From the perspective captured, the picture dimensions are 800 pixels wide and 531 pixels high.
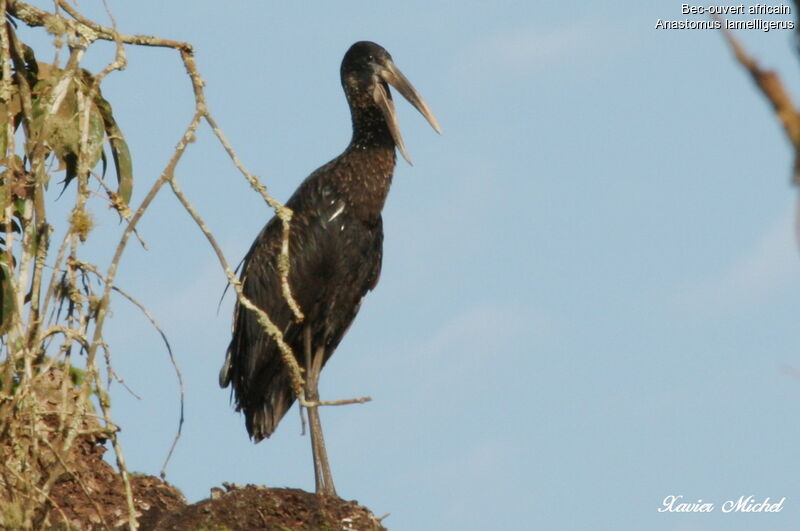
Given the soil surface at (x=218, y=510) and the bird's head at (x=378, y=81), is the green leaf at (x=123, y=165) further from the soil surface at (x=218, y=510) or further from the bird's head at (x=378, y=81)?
the bird's head at (x=378, y=81)

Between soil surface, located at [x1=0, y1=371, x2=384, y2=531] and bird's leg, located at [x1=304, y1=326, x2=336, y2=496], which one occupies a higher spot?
bird's leg, located at [x1=304, y1=326, x2=336, y2=496]

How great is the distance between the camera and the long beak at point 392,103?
321 inches

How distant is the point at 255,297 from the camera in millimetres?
8258

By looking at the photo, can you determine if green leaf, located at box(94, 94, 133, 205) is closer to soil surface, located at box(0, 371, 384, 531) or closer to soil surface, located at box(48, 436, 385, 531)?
soil surface, located at box(0, 371, 384, 531)

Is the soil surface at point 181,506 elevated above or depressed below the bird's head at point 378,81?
below

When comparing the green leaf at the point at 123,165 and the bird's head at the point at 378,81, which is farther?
the bird's head at the point at 378,81

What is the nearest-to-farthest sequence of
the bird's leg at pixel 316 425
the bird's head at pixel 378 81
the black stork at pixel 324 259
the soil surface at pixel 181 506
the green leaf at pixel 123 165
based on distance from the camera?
1. the green leaf at pixel 123 165
2. the soil surface at pixel 181 506
3. the bird's leg at pixel 316 425
4. the black stork at pixel 324 259
5. the bird's head at pixel 378 81

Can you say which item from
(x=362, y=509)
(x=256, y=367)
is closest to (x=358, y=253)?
(x=256, y=367)

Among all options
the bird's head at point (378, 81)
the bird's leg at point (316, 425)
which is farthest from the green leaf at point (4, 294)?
the bird's head at point (378, 81)

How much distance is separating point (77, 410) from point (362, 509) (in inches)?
98.4

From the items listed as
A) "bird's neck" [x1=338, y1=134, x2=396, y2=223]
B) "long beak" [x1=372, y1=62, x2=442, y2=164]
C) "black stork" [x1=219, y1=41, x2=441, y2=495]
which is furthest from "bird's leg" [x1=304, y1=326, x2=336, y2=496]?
"long beak" [x1=372, y1=62, x2=442, y2=164]

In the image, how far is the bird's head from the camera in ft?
26.8

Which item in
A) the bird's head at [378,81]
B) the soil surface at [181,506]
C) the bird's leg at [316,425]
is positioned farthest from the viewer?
the bird's head at [378,81]

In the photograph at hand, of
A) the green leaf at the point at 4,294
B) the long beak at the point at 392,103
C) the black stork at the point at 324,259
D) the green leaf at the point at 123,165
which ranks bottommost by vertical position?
the green leaf at the point at 4,294
